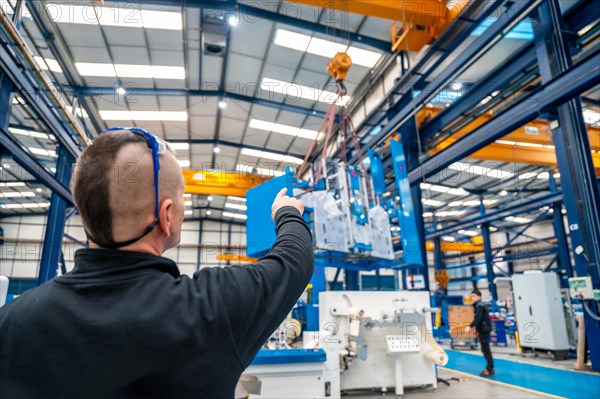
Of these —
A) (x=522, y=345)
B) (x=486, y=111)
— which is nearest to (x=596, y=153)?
(x=486, y=111)

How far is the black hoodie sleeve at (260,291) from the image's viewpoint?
69cm

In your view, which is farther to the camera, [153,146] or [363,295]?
[363,295]

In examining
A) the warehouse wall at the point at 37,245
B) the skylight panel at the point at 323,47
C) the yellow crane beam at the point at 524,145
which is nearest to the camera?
the skylight panel at the point at 323,47

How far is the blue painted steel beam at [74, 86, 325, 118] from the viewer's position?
1051 cm

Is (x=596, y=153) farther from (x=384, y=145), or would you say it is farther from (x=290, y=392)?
(x=290, y=392)

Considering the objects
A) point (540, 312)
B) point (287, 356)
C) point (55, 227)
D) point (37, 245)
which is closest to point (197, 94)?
point (55, 227)

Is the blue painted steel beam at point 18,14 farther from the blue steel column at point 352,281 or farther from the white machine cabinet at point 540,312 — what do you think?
the white machine cabinet at point 540,312

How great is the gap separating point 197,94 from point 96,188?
36.9 ft

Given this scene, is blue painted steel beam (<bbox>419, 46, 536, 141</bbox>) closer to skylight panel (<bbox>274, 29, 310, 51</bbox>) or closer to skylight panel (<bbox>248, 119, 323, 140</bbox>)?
skylight panel (<bbox>274, 29, 310, 51</bbox>)

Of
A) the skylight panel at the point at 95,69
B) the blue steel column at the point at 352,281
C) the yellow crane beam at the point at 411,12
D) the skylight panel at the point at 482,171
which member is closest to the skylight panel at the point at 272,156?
the blue steel column at the point at 352,281

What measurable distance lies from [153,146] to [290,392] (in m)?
3.40

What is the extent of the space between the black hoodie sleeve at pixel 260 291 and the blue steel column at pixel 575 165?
20.5 ft

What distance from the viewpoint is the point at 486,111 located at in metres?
8.45

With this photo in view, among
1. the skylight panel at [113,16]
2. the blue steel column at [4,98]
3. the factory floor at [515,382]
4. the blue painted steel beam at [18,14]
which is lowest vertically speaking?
the factory floor at [515,382]
